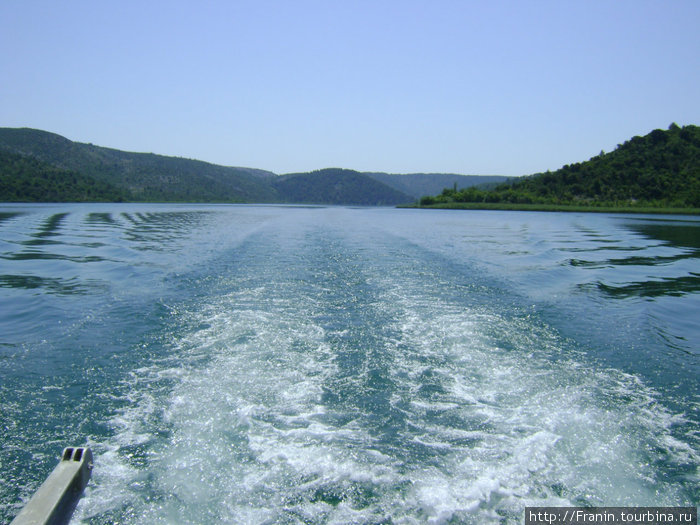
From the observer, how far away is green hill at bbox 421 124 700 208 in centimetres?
9506

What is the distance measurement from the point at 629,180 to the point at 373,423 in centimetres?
12744

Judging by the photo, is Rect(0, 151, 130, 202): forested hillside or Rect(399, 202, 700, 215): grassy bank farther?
Rect(0, 151, 130, 202): forested hillside

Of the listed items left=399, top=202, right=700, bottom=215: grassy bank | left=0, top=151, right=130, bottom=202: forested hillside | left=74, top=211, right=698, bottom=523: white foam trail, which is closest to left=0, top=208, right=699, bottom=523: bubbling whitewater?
left=74, top=211, right=698, bottom=523: white foam trail

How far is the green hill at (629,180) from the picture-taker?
3743 inches

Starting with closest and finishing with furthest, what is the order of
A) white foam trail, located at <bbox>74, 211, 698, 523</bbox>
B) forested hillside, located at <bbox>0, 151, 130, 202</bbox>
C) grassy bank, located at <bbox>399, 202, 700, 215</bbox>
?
white foam trail, located at <bbox>74, 211, 698, 523</bbox> < grassy bank, located at <bbox>399, 202, 700, 215</bbox> < forested hillside, located at <bbox>0, 151, 130, 202</bbox>

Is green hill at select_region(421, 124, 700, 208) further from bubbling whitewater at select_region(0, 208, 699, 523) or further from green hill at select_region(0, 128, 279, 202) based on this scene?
green hill at select_region(0, 128, 279, 202)

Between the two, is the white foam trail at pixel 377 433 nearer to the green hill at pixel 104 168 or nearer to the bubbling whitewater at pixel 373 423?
the bubbling whitewater at pixel 373 423

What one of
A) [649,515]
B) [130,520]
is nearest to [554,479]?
[649,515]

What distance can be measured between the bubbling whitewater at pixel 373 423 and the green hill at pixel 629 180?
3974 inches

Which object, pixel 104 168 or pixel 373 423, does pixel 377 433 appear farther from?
pixel 104 168

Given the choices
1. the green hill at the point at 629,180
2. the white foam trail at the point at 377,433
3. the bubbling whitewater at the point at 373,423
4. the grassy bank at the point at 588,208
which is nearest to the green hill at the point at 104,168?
the green hill at the point at 629,180

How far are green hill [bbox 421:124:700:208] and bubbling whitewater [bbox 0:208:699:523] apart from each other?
100933 mm

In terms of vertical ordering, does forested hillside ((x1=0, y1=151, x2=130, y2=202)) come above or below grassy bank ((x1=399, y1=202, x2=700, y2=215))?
above

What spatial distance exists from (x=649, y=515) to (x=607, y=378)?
3.15 meters
